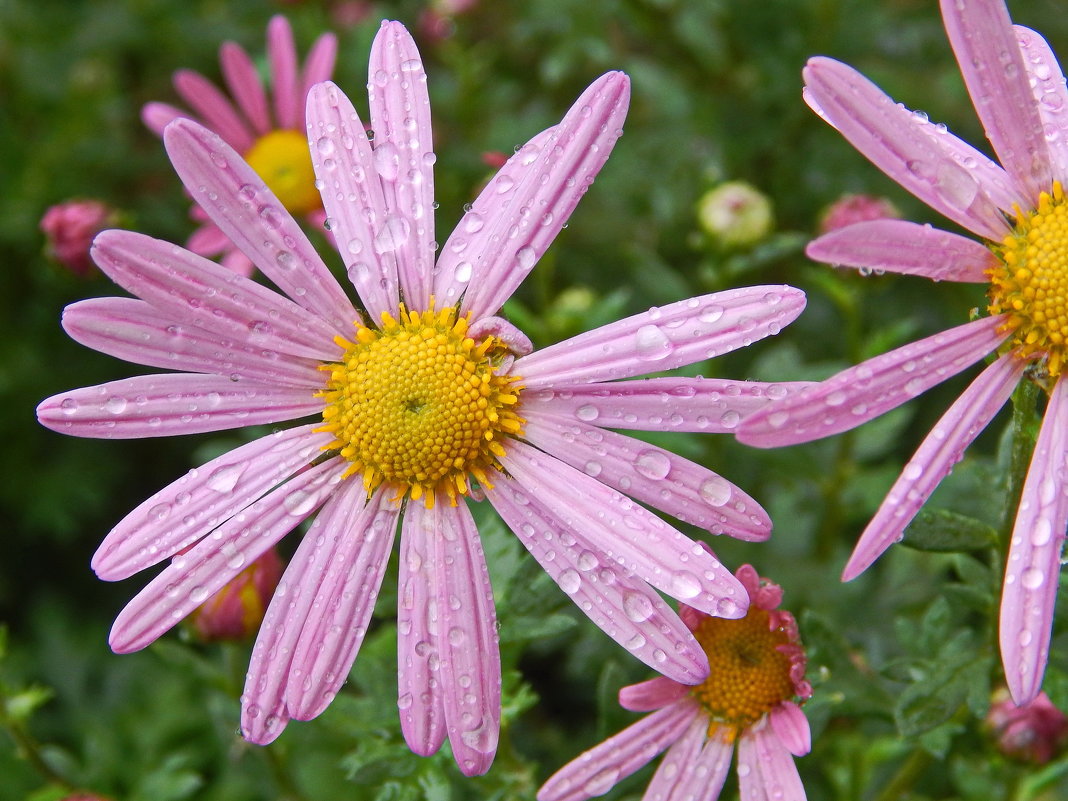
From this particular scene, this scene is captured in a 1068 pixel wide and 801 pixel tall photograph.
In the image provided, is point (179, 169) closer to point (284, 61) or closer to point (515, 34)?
point (284, 61)

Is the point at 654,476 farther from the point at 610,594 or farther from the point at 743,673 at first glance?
the point at 743,673

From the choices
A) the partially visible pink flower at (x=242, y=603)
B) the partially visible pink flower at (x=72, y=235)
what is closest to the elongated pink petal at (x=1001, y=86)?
the partially visible pink flower at (x=242, y=603)

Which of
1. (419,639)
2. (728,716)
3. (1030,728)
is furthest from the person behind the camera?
(1030,728)

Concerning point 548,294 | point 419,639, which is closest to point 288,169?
point 548,294

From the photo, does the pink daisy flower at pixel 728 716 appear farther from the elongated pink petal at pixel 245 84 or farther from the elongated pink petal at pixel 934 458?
the elongated pink petal at pixel 245 84

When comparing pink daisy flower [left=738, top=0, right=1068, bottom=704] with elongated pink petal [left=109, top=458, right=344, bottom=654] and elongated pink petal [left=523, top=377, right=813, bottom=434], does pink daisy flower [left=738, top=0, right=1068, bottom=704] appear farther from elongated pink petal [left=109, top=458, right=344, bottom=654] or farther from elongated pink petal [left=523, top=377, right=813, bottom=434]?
elongated pink petal [left=109, top=458, right=344, bottom=654]

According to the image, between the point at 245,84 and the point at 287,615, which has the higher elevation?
the point at 245,84

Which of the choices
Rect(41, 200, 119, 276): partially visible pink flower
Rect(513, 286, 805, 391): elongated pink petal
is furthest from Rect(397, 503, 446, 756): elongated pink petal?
Rect(41, 200, 119, 276): partially visible pink flower
